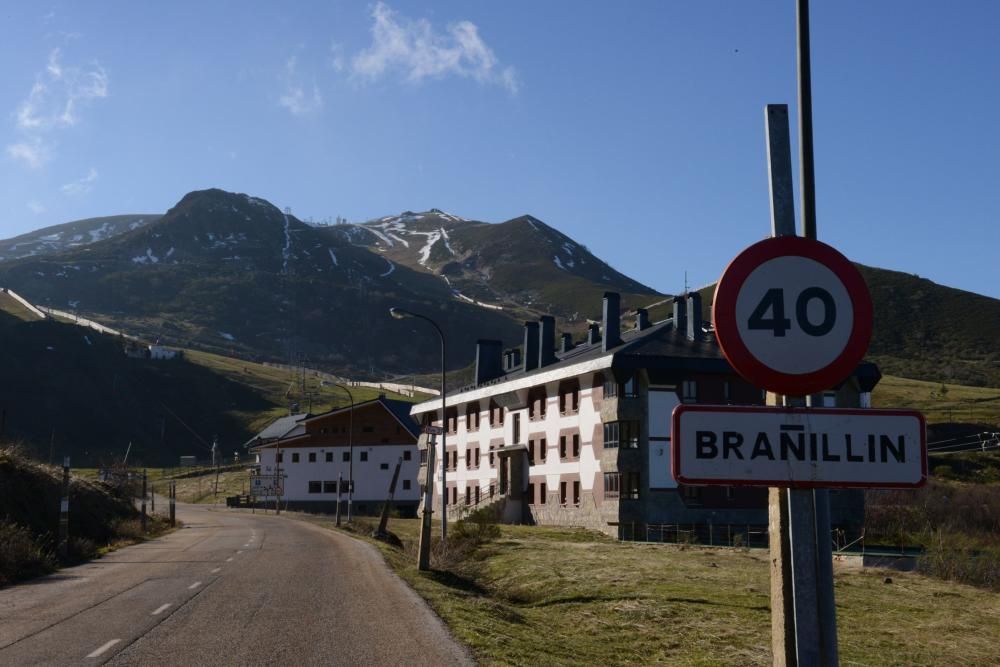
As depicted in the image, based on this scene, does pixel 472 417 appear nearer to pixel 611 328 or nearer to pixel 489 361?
pixel 489 361

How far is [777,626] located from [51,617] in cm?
1285

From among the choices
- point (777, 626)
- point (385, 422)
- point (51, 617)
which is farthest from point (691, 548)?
point (385, 422)

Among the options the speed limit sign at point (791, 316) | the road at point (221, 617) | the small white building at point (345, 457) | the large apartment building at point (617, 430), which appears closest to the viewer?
the speed limit sign at point (791, 316)

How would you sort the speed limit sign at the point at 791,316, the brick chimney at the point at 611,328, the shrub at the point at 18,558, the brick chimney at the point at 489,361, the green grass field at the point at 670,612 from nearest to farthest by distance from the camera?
the speed limit sign at the point at 791,316
the green grass field at the point at 670,612
the shrub at the point at 18,558
the brick chimney at the point at 611,328
the brick chimney at the point at 489,361

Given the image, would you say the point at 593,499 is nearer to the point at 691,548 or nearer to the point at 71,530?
the point at 691,548

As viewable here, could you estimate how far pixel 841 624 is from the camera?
18.8 metres

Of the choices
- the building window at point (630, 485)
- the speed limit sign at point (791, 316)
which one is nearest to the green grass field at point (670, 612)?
the speed limit sign at point (791, 316)

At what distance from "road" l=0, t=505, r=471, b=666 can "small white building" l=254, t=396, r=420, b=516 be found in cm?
8300

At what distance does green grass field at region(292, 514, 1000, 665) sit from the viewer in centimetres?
1525

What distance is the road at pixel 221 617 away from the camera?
1204 centimetres

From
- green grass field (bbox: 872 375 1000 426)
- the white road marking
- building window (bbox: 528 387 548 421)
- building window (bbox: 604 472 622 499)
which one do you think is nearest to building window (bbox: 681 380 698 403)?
building window (bbox: 604 472 622 499)

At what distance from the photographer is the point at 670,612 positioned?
19297mm

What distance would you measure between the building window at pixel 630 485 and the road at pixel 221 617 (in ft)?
98.1

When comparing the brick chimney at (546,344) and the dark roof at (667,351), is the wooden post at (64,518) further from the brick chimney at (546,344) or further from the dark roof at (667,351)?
the brick chimney at (546,344)
